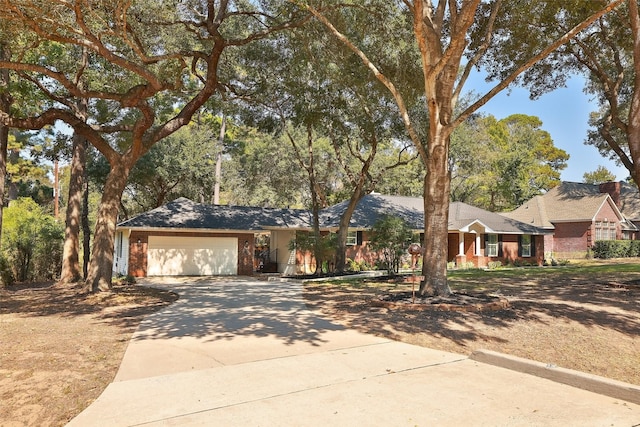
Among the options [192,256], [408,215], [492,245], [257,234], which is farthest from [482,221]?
[192,256]

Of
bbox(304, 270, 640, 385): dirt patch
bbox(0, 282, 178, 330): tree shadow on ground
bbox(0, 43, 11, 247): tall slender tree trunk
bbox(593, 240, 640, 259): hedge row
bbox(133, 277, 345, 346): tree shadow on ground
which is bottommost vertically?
bbox(0, 282, 178, 330): tree shadow on ground

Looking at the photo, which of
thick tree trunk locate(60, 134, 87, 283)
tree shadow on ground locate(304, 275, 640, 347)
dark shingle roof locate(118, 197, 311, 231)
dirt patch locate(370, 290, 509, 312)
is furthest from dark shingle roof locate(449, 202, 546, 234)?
thick tree trunk locate(60, 134, 87, 283)

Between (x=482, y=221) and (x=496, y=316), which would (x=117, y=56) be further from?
(x=482, y=221)

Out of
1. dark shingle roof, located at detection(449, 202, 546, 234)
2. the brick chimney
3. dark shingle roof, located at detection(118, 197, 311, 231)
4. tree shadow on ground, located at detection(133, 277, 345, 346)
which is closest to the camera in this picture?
tree shadow on ground, located at detection(133, 277, 345, 346)

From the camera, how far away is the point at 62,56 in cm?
1492

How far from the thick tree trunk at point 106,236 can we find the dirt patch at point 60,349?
1.87 ft

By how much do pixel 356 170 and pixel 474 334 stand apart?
2731 centimetres

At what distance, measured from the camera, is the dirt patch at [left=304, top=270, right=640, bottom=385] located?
6844 mm

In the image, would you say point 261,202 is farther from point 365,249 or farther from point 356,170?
point 365,249

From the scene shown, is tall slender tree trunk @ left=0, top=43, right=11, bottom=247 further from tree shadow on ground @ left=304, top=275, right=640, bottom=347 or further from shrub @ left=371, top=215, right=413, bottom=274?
shrub @ left=371, top=215, right=413, bottom=274

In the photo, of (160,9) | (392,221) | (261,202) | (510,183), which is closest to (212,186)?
(261,202)

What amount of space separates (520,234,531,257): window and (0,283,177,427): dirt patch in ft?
83.0

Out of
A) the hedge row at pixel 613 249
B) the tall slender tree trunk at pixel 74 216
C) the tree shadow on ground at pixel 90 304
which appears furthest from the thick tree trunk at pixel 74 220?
the hedge row at pixel 613 249

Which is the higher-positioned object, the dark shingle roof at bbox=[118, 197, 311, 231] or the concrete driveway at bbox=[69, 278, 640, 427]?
the dark shingle roof at bbox=[118, 197, 311, 231]
